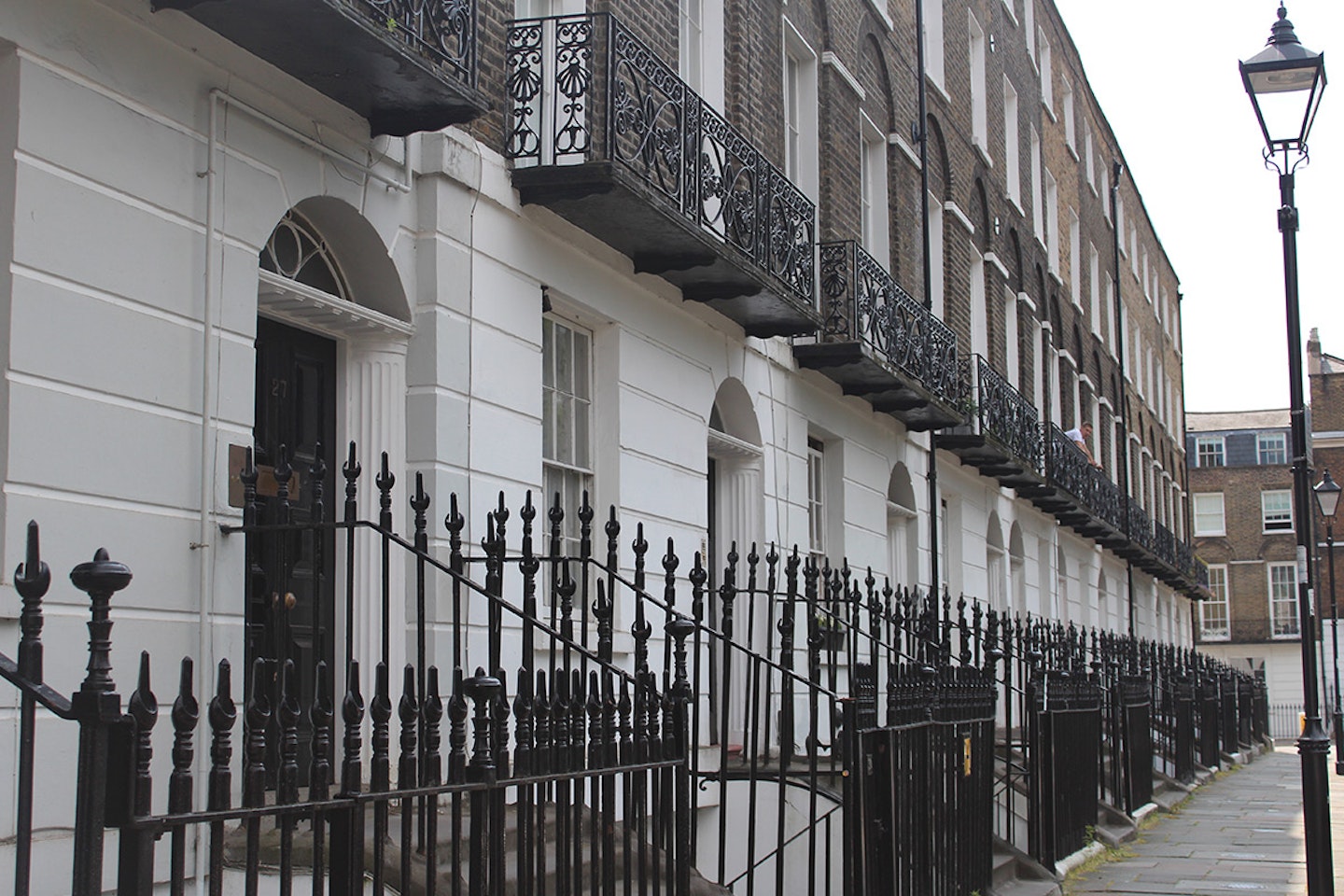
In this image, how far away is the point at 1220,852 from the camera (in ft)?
44.6

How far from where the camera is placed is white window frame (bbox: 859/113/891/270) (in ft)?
56.4

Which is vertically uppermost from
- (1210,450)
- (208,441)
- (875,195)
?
(1210,450)

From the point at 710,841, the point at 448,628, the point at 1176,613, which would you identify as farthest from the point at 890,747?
the point at 1176,613

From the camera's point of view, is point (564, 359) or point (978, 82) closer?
point (564, 359)

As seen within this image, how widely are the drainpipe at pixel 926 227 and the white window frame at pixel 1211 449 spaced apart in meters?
52.3

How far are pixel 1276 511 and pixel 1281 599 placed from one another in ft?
13.3

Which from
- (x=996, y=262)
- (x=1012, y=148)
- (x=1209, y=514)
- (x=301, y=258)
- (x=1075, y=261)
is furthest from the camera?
(x=1209, y=514)

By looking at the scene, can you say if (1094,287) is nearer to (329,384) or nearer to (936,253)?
(936,253)

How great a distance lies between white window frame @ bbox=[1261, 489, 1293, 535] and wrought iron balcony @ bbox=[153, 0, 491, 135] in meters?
59.6

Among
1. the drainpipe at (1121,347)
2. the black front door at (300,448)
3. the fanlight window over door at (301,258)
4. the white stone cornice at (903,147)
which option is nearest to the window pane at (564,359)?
the fanlight window over door at (301,258)

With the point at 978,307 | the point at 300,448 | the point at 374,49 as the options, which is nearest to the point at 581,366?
the point at 300,448

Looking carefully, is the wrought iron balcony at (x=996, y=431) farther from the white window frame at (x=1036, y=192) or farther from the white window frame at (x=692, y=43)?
the white window frame at (x=692, y=43)

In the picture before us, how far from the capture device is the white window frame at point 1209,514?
209 feet

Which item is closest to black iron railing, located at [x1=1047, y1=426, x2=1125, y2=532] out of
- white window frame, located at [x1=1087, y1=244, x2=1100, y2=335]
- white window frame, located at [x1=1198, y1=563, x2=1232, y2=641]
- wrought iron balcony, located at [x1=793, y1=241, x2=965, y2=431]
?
Result: white window frame, located at [x1=1087, y1=244, x2=1100, y2=335]
